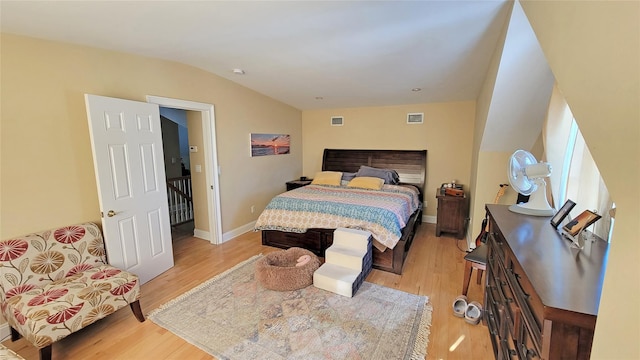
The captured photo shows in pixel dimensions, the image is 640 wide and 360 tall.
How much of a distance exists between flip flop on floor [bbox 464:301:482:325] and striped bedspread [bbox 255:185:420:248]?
92 centimetres

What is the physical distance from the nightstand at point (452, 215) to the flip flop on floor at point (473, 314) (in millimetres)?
2020

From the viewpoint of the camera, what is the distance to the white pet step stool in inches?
104

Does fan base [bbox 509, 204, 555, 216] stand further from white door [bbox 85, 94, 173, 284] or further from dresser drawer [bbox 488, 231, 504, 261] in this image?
white door [bbox 85, 94, 173, 284]

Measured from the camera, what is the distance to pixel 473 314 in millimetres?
2219

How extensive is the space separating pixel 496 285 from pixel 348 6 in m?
2.17

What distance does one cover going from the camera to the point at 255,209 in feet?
15.4

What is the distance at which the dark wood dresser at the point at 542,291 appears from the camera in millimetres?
902

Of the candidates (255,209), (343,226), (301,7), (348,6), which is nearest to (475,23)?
(348,6)

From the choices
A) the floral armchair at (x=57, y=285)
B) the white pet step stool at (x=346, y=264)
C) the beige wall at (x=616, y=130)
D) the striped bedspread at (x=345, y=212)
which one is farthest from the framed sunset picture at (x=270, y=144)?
the beige wall at (x=616, y=130)

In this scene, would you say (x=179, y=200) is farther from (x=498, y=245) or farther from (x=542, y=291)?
(x=542, y=291)

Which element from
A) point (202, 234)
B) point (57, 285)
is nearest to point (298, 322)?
point (57, 285)

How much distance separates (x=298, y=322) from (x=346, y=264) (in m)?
0.81

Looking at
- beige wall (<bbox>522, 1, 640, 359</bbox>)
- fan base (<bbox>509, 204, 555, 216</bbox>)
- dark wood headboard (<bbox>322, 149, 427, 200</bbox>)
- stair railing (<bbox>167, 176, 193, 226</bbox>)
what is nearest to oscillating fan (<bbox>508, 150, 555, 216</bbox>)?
fan base (<bbox>509, 204, 555, 216</bbox>)

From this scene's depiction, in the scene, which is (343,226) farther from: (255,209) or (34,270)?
(34,270)
